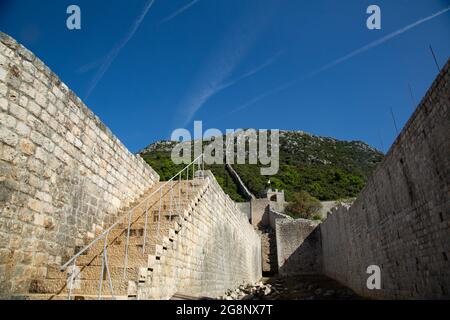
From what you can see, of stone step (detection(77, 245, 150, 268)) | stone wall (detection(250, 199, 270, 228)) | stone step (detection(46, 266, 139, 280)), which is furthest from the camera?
stone wall (detection(250, 199, 270, 228))

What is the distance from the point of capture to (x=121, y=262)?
5.10 m

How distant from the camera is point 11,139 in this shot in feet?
13.7

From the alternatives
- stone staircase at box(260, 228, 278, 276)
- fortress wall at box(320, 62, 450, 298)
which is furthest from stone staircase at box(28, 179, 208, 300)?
stone staircase at box(260, 228, 278, 276)

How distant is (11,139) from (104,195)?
2.84 metres

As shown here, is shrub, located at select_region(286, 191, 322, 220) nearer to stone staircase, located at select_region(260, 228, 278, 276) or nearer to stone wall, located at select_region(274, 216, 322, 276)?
stone staircase, located at select_region(260, 228, 278, 276)

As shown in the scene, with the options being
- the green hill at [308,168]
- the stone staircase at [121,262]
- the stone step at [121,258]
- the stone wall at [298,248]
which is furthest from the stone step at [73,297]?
the green hill at [308,168]

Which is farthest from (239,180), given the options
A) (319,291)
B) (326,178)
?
(319,291)

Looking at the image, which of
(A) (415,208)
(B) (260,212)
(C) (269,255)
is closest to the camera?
(A) (415,208)

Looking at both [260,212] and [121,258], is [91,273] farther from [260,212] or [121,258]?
[260,212]

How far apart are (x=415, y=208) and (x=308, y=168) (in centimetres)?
7159

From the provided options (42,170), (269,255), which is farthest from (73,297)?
(269,255)

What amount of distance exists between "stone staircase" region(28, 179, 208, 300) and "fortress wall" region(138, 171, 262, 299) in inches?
11.0

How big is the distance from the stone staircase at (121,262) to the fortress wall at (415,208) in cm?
505

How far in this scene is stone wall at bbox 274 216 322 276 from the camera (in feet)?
80.5
